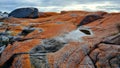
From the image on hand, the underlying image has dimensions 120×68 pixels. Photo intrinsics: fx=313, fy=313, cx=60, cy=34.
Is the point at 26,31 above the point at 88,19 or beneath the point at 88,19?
beneath

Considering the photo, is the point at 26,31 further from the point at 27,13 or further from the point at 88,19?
the point at 27,13

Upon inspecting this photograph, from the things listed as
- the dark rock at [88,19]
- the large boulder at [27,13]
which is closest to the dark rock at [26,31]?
the dark rock at [88,19]

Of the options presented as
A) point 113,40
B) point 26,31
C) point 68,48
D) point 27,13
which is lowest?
point 27,13

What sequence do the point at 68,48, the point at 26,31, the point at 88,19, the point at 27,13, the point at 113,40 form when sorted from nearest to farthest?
the point at 68,48 → the point at 113,40 → the point at 26,31 → the point at 88,19 → the point at 27,13

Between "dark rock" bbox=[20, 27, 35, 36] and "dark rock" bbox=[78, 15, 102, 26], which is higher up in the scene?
"dark rock" bbox=[78, 15, 102, 26]

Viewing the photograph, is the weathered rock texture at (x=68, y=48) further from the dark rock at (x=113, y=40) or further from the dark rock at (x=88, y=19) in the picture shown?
the dark rock at (x=88, y=19)

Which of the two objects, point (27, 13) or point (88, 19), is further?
point (27, 13)

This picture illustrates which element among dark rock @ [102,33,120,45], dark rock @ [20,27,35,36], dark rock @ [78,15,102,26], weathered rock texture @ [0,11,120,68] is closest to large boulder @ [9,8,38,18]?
dark rock @ [20,27,35,36]

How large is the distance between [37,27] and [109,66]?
33.9 ft

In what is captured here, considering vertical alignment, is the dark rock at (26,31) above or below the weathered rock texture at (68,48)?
below

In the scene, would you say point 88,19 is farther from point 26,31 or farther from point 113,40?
point 113,40

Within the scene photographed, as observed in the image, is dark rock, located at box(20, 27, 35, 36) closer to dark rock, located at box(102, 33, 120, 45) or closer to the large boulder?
dark rock, located at box(102, 33, 120, 45)

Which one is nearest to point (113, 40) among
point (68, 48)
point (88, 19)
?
point (68, 48)

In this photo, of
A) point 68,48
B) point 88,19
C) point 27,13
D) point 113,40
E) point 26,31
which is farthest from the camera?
point 27,13
